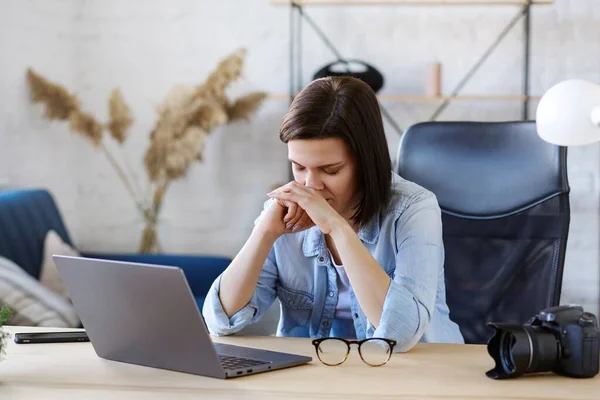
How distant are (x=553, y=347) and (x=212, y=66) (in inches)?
111

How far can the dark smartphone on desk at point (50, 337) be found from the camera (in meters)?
1.38

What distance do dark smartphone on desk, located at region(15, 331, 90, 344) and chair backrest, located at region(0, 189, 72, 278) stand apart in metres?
1.60

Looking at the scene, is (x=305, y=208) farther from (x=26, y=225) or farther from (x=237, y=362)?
(x=26, y=225)

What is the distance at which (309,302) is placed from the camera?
1.64m

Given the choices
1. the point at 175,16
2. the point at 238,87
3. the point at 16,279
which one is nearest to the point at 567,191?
the point at 16,279

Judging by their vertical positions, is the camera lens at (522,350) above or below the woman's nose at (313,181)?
below

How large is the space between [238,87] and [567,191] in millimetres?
2167

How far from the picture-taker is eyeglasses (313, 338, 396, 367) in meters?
1.24

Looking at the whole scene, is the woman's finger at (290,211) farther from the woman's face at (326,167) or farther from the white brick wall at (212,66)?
the white brick wall at (212,66)

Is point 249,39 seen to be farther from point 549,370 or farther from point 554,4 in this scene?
point 549,370

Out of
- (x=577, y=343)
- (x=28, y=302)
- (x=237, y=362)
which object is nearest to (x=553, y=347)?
(x=577, y=343)

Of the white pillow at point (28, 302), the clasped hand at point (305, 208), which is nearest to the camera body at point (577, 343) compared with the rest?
the clasped hand at point (305, 208)

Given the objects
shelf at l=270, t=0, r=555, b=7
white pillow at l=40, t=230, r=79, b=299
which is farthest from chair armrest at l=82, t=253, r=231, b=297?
shelf at l=270, t=0, r=555, b=7

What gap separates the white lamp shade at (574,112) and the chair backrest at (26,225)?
7.37ft
